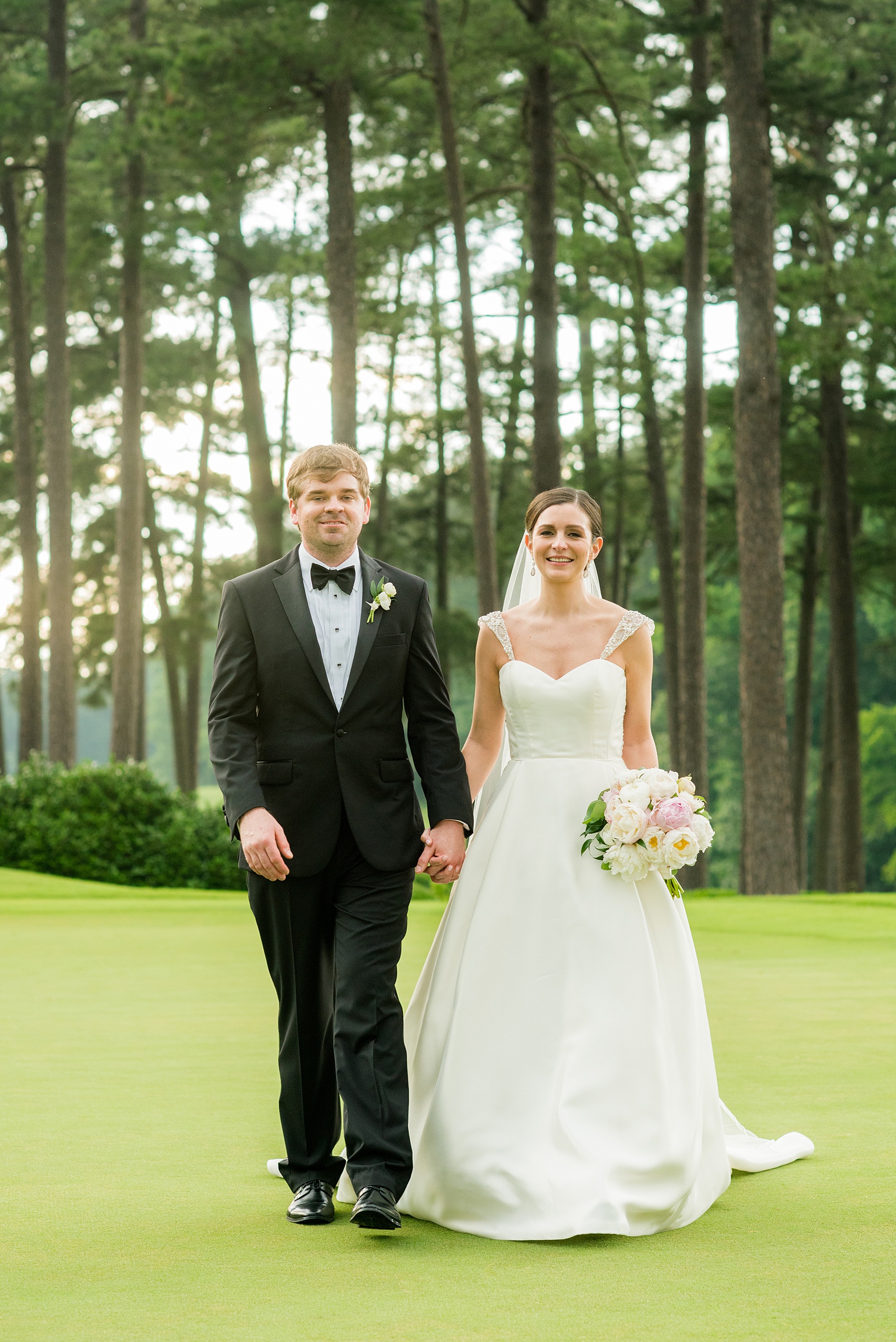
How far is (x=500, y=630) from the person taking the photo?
5164 mm

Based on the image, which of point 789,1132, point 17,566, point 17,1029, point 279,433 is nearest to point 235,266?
point 279,433

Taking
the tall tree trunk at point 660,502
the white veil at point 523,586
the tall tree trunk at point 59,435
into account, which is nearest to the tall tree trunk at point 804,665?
the tall tree trunk at point 660,502

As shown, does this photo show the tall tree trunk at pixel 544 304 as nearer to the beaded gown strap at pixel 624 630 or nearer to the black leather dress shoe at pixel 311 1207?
the beaded gown strap at pixel 624 630

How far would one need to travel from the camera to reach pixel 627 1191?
165 inches

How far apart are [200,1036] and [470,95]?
68.7 feet

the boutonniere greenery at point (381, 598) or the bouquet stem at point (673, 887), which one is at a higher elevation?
the boutonniere greenery at point (381, 598)

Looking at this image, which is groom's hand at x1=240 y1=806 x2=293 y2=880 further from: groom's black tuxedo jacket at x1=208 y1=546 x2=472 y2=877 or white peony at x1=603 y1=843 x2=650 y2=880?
white peony at x1=603 y1=843 x2=650 y2=880

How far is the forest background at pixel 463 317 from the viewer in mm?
21000

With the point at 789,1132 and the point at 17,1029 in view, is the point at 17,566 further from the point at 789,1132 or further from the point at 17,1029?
the point at 789,1132

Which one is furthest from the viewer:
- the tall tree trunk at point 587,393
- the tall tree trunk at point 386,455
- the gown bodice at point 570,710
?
the tall tree trunk at point 386,455

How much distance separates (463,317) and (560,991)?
772 inches

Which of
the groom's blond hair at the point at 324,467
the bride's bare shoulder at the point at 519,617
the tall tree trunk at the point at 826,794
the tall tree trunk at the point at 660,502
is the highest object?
the tall tree trunk at the point at 660,502

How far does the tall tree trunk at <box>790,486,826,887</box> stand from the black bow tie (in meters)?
24.5

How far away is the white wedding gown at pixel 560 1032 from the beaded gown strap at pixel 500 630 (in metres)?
0.08
